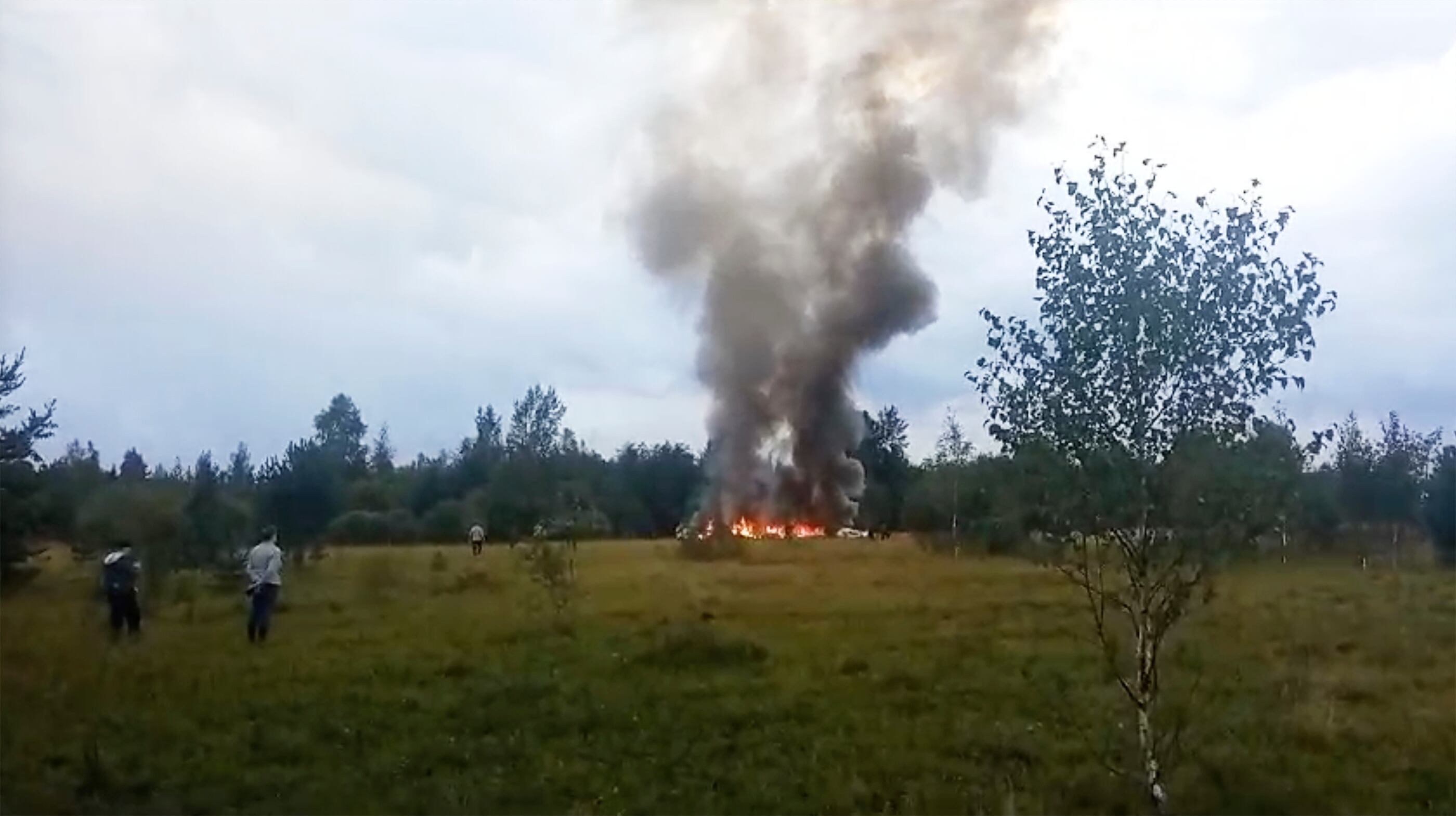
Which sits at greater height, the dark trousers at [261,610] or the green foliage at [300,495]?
the green foliage at [300,495]

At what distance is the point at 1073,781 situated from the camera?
12.4 m

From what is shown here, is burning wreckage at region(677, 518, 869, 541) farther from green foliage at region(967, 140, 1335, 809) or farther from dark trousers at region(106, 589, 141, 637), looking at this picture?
green foliage at region(967, 140, 1335, 809)

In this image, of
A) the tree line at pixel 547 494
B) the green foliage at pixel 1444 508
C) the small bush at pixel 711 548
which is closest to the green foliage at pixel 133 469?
the tree line at pixel 547 494

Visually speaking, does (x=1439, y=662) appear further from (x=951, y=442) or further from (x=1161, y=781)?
(x=951, y=442)

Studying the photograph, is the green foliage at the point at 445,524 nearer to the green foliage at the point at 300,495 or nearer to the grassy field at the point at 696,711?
the green foliage at the point at 300,495

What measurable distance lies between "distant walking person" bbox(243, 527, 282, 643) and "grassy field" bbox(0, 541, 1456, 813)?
1.04 ft

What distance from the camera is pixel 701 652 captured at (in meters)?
18.6

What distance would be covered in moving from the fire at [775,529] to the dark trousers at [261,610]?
45.2 metres

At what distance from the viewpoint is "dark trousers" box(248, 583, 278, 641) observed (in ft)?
66.7

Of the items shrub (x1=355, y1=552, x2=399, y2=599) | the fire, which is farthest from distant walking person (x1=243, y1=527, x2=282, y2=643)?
the fire

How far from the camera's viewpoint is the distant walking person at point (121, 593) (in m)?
20.0

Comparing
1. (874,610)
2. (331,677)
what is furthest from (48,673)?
(874,610)

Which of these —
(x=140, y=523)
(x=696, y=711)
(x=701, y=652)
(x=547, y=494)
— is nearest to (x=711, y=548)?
(x=547, y=494)

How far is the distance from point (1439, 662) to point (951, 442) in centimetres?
3668
